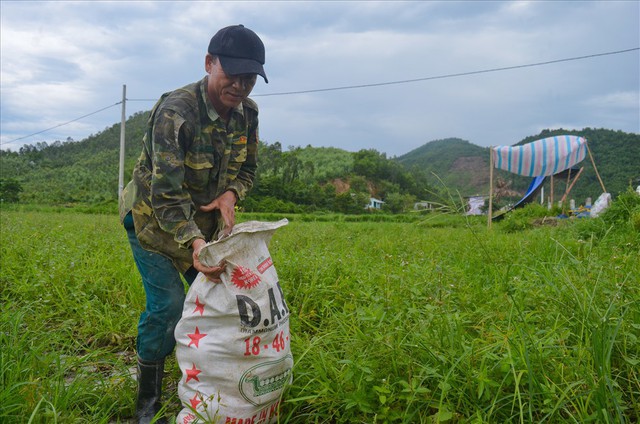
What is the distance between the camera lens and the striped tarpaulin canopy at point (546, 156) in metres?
12.4

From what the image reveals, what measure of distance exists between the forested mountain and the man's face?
1397 centimetres

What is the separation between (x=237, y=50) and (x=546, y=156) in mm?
12373

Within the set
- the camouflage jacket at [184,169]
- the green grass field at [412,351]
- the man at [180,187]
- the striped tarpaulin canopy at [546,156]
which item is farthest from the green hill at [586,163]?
the man at [180,187]

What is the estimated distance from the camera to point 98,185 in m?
34.2

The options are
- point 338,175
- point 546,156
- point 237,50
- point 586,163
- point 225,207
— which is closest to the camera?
point 237,50

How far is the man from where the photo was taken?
6.15 feet

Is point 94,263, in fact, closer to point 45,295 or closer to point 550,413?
point 45,295

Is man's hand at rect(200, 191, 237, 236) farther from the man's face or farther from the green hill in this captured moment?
the green hill

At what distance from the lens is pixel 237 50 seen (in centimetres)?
187

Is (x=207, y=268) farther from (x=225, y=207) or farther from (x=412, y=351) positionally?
(x=412, y=351)

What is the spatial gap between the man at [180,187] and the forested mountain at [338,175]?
45.5 feet

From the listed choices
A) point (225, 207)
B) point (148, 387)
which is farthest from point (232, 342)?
point (225, 207)

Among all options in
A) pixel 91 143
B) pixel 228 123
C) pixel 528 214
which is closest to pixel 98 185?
pixel 91 143

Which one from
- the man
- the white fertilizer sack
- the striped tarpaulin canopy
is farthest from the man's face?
the striped tarpaulin canopy
